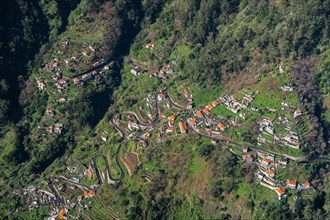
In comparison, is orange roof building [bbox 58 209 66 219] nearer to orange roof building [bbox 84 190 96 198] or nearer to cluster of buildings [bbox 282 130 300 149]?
orange roof building [bbox 84 190 96 198]

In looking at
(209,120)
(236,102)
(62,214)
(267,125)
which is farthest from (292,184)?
(62,214)

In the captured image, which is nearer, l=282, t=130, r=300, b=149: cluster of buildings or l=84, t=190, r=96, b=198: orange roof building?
l=84, t=190, r=96, b=198: orange roof building

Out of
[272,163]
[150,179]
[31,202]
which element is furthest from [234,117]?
[31,202]

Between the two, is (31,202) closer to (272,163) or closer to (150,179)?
(150,179)

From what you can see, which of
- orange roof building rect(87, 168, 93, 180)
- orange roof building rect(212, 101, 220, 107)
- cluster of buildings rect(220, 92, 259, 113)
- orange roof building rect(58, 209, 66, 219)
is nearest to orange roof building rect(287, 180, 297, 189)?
cluster of buildings rect(220, 92, 259, 113)

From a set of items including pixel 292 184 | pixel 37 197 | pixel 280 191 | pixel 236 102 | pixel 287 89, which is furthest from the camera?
pixel 236 102

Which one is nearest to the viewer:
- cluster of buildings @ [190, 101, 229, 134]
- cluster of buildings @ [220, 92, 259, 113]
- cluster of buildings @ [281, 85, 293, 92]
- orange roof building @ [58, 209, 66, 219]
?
orange roof building @ [58, 209, 66, 219]

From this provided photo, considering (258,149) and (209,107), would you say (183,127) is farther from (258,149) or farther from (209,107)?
(258,149)

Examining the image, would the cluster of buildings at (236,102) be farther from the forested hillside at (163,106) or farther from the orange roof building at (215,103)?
the orange roof building at (215,103)
